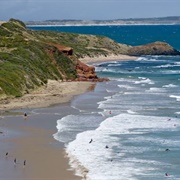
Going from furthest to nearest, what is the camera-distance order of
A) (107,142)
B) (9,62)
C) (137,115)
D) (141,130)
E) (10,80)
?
(9,62) → (10,80) → (137,115) → (141,130) → (107,142)

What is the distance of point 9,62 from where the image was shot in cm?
7875

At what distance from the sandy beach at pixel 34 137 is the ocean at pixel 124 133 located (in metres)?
0.98

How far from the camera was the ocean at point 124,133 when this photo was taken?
124 ft

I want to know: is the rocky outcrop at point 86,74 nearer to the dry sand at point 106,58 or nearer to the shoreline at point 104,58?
the shoreline at point 104,58

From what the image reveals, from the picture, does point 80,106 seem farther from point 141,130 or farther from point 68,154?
point 68,154

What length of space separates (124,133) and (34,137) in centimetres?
709

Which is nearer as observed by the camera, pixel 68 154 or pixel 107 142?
pixel 68 154

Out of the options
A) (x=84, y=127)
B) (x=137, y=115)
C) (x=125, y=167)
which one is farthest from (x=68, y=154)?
(x=137, y=115)

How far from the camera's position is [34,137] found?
46.2m

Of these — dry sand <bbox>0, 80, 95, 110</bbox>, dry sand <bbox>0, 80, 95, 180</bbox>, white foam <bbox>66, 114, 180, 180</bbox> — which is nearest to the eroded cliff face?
dry sand <bbox>0, 80, 95, 110</bbox>

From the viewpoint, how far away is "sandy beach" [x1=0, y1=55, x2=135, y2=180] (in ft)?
120

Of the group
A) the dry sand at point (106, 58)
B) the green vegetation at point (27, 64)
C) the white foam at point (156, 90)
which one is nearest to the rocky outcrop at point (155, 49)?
the dry sand at point (106, 58)

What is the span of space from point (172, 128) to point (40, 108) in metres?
15.3

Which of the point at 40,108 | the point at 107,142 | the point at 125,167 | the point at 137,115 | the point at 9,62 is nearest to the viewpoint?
the point at 125,167
